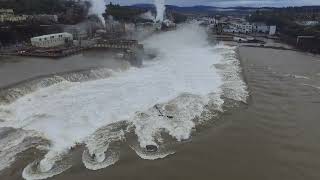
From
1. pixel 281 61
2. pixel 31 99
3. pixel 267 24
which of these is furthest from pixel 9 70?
pixel 267 24

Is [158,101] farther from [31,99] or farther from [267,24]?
[267,24]

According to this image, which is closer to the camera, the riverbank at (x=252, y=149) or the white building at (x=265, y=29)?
the riverbank at (x=252, y=149)

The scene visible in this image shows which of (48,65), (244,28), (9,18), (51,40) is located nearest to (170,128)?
(48,65)

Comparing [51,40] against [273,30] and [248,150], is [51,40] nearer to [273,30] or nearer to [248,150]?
[248,150]

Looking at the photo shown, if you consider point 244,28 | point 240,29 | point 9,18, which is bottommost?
point 240,29

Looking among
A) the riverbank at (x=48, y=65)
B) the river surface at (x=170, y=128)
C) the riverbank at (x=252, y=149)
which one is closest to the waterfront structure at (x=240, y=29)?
the riverbank at (x=48, y=65)

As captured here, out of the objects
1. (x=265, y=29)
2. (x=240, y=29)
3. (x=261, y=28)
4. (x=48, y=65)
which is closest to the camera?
(x=48, y=65)

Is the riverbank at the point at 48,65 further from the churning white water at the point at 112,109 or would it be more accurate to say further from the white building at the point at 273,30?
the white building at the point at 273,30

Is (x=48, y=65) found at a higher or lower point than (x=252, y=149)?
higher
